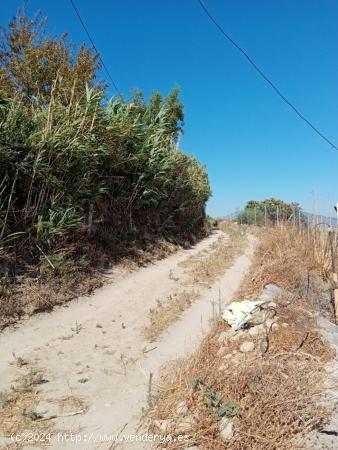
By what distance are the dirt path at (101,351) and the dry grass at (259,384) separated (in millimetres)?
307

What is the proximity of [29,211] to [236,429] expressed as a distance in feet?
14.0

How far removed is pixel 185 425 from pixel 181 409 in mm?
133

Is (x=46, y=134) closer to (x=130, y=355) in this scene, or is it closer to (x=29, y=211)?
(x=29, y=211)

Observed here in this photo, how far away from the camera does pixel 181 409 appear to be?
249cm

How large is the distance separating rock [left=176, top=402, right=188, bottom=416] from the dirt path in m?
0.34

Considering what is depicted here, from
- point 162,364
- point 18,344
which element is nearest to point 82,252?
point 18,344

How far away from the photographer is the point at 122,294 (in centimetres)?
563

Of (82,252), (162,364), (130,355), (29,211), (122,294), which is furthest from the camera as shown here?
(82,252)

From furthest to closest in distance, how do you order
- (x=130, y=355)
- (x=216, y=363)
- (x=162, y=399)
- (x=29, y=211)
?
(x=29, y=211) < (x=130, y=355) < (x=216, y=363) < (x=162, y=399)

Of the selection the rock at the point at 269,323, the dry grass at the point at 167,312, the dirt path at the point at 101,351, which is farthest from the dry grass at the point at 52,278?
the rock at the point at 269,323

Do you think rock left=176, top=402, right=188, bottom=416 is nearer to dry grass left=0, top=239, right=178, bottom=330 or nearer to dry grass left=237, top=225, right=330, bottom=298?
dry grass left=0, top=239, right=178, bottom=330

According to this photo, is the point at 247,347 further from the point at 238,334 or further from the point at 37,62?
the point at 37,62

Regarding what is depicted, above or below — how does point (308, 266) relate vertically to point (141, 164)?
below

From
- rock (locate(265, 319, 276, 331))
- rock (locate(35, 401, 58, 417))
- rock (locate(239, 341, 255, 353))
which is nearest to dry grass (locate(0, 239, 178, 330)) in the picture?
rock (locate(35, 401, 58, 417))
